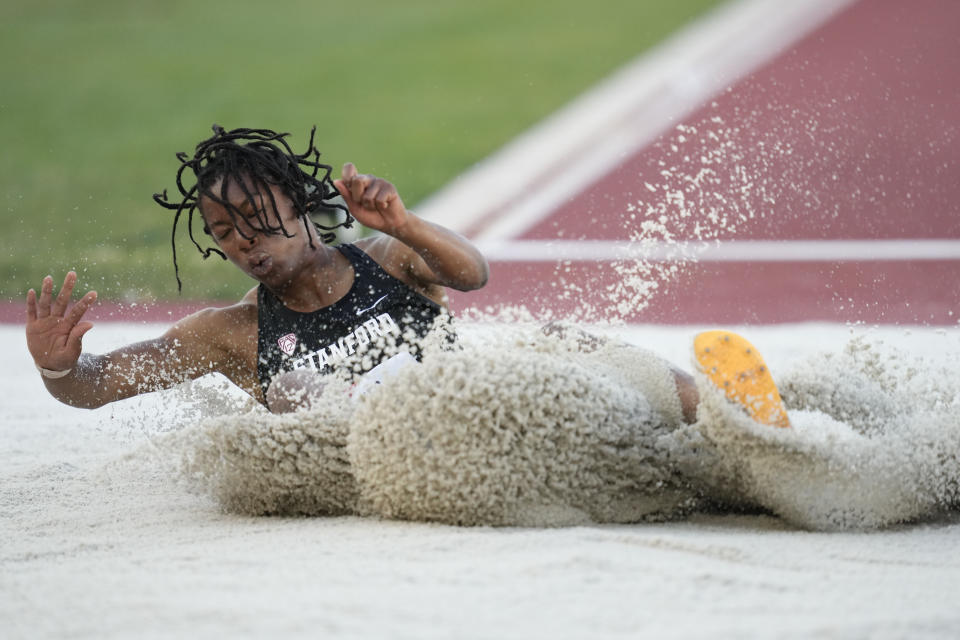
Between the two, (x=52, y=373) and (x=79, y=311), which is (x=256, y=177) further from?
(x=52, y=373)

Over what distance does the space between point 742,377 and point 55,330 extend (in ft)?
4.61

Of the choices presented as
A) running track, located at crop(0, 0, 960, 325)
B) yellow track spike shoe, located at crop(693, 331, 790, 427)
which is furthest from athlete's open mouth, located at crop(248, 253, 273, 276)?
running track, located at crop(0, 0, 960, 325)

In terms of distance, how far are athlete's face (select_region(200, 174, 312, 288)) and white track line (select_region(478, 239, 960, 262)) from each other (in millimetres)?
2722

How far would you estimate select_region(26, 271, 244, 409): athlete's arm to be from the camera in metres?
2.62

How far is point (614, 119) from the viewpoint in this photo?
8.04m

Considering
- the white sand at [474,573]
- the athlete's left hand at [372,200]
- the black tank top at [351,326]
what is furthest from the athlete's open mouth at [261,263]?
the white sand at [474,573]

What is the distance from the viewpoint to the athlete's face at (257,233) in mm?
2584

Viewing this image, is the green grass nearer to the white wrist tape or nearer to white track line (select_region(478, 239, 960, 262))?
white track line (select_region(478, 239, 960, 262))

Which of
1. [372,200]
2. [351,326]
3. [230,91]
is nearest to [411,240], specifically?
[372,200]

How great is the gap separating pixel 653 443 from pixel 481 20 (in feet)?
34.3

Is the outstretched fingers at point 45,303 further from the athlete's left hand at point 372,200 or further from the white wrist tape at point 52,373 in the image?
the athlete's left hand at point 372,200

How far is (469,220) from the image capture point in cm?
637

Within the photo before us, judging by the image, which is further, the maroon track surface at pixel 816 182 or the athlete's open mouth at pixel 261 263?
the maroon track surface at pixel 816 182

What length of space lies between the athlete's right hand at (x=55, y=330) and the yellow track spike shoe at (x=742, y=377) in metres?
1.26
